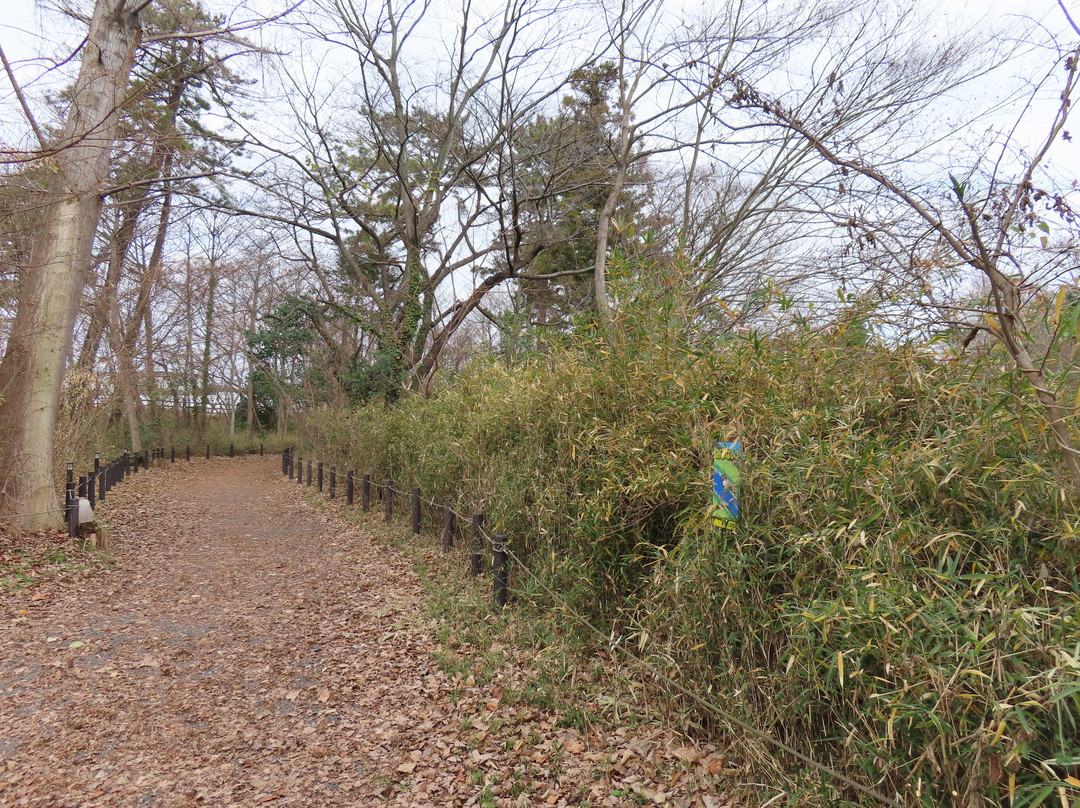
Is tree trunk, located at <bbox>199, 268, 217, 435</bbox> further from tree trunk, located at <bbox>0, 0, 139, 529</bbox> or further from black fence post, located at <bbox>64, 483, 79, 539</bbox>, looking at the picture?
black fence post, located at <bbox>64, 483, 79, 539</bbox>

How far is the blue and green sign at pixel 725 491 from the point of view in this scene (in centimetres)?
271

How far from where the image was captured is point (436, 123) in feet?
48.0

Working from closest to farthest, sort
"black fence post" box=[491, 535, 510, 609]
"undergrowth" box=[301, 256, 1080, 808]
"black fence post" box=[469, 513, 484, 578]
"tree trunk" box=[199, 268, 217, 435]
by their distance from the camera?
1. "undergrowth" box=[301, 256, 1080, 808]
2. "black fence post" box=[491, 535, 510, 609]
3. "black fence post" box=[469, 513, 484, 578]
4. "tree trunk" box=[199, 268, 217, 435]

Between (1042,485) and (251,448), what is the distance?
26744 millimetres

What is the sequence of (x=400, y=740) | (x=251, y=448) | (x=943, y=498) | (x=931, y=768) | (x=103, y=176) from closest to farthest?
1. (x=931, y=768)
2. (x=943, y=498)
3. (x=400, y=740)
4. (x=103, y=176)
5. (x=251, y=448)

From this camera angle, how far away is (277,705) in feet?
12.7

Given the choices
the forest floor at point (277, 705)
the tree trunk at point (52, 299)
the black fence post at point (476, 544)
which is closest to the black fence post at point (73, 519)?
the tree trunk at point (52, 299)

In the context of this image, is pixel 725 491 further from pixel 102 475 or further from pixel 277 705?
pixel 102 475

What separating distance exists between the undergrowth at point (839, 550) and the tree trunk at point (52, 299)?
6.95 meters

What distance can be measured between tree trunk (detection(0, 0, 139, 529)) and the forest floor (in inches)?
28.9

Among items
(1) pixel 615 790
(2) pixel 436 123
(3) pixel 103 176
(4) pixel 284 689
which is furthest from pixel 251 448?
(1) pixel 615 790

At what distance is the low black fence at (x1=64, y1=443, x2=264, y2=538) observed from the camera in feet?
24.4

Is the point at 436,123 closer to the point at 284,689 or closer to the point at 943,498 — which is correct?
the point at 284,689

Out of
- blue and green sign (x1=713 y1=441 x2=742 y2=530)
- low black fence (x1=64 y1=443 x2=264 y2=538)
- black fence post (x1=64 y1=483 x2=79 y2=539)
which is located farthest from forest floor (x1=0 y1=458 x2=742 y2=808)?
blue and green sign (x1=713 y1=441 x2=742 y2=530)
